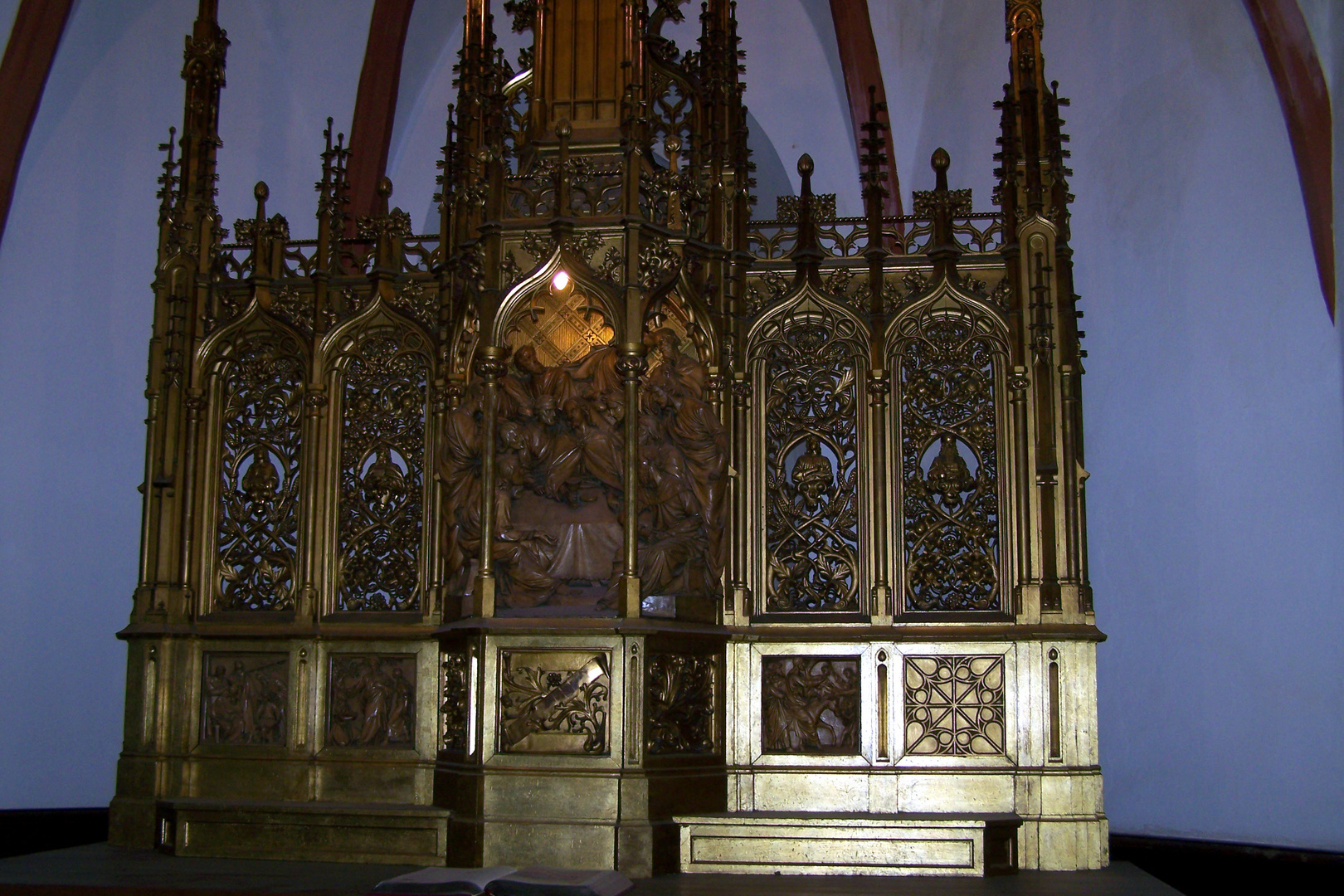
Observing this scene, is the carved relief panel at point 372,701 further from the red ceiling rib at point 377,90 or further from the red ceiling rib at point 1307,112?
the red ceiling rib at point 1307,112

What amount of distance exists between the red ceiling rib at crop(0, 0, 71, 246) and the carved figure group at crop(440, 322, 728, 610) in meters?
4.48

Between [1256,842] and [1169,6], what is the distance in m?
5.87

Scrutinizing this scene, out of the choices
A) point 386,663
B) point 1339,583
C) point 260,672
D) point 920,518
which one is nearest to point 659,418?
point 920,518

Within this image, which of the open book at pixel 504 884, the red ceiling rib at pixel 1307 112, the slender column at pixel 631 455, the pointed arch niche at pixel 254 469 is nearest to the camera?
the open book at pixel 504 884

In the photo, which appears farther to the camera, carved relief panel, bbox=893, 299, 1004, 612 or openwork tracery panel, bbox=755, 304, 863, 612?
openwork tracery panel, bbox=755, 304, 863, 612

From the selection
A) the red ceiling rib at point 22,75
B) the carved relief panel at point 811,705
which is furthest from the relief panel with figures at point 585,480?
the red ceiling rib at point 22,75

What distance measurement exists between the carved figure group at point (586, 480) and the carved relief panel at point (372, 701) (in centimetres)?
90

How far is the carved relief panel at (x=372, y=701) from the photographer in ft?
30.0

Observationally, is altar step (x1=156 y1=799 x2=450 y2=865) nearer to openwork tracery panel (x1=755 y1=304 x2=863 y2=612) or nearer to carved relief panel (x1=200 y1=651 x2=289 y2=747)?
carved relief panel (x1=200 y1=651 x2=289 y2=747)

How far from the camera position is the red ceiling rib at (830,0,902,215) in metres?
13.7

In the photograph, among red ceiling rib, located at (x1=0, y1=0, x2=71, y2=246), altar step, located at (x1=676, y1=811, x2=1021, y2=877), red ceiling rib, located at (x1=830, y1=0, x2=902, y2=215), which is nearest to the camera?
altar step, located at (x1=676, y1=811, x2=1021, y2=877)

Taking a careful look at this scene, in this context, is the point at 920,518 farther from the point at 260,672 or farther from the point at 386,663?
the point at 260,672

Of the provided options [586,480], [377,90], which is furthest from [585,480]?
[377,90]

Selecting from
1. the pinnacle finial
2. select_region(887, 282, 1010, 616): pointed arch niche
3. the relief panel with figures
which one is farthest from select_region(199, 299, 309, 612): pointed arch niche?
the pinnacle finial
